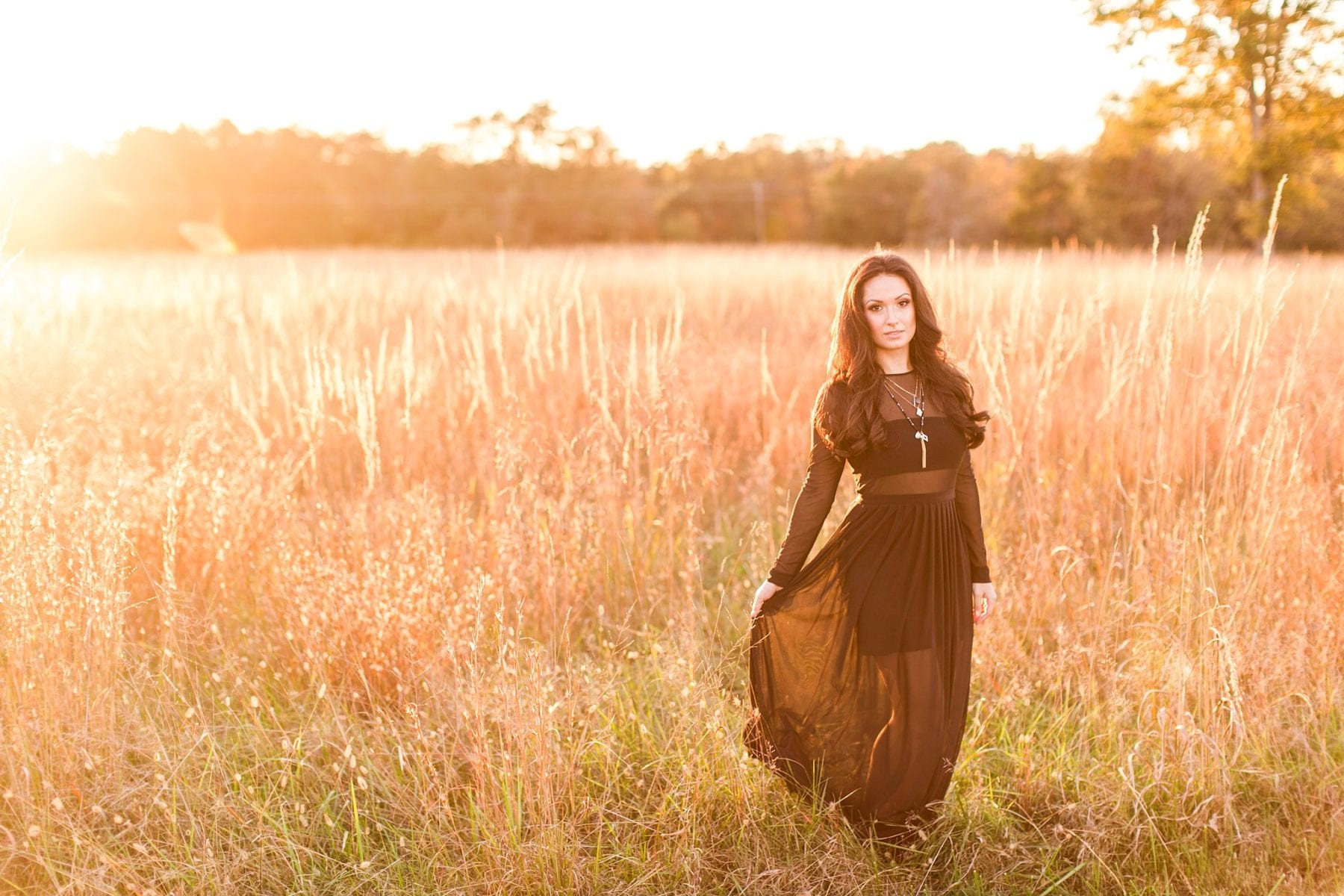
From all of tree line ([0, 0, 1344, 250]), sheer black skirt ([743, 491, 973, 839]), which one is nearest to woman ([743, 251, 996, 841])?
sheer black skirt ([743, 491, 973, 839])

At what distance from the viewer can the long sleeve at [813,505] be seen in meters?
1.97

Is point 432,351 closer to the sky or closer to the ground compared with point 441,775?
closer to the sky

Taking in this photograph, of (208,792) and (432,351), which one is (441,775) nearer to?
(208,792)

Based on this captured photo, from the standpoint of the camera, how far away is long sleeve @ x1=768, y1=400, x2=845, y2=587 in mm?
1966

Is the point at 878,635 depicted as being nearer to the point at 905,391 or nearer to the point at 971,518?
the point at 971,518

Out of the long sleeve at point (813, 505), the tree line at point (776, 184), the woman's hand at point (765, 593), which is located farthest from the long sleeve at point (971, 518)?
the tree line at point (776, 184)

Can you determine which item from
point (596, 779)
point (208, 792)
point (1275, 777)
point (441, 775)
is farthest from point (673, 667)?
point (1275, 777)

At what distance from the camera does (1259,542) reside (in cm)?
251

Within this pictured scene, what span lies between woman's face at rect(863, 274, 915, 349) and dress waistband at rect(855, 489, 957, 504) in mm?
335

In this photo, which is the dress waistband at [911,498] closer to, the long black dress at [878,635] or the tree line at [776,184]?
the long black dress at [878,635]

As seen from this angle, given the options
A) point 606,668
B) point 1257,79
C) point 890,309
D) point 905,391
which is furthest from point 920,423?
point 1257,79

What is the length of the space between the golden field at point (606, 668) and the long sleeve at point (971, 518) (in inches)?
19.8

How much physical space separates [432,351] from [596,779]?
12.8ft

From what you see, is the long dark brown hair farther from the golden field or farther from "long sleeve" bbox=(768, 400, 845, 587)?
the golden field
